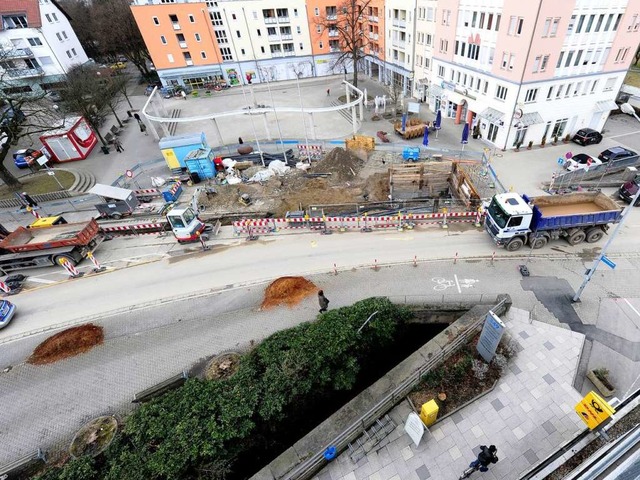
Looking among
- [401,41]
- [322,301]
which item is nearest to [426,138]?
[401,41]

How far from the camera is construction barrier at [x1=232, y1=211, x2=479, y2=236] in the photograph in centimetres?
2011

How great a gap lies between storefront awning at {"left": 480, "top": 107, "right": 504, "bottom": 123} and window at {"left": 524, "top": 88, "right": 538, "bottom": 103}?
2.12 m

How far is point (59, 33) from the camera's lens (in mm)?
50062

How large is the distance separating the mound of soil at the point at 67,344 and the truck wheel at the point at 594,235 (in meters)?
25.9

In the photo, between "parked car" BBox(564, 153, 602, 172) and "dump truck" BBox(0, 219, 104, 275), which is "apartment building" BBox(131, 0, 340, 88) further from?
"parked car" BBox(564, 153, 602, 172)

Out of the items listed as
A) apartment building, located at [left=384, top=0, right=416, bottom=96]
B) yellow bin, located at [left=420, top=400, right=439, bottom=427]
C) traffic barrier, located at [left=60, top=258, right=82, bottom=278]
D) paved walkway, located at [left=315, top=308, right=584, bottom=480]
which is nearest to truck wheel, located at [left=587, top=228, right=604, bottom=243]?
paved walkway, located at [left=315, top=308, right=584, bottom=480]

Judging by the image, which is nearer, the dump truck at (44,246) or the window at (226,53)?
the dump truck at (44,246)

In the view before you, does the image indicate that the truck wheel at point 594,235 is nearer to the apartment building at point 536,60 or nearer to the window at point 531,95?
the apartment building at point 536,60

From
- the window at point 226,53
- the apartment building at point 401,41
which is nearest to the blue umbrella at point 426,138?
the apartment building at point 401,41

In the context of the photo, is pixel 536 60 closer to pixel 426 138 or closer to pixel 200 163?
pixel 426 138

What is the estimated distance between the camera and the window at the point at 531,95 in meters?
→ 25.9

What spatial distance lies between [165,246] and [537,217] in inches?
870

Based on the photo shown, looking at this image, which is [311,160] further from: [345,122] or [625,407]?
[625,407]

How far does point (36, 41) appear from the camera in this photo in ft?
151
